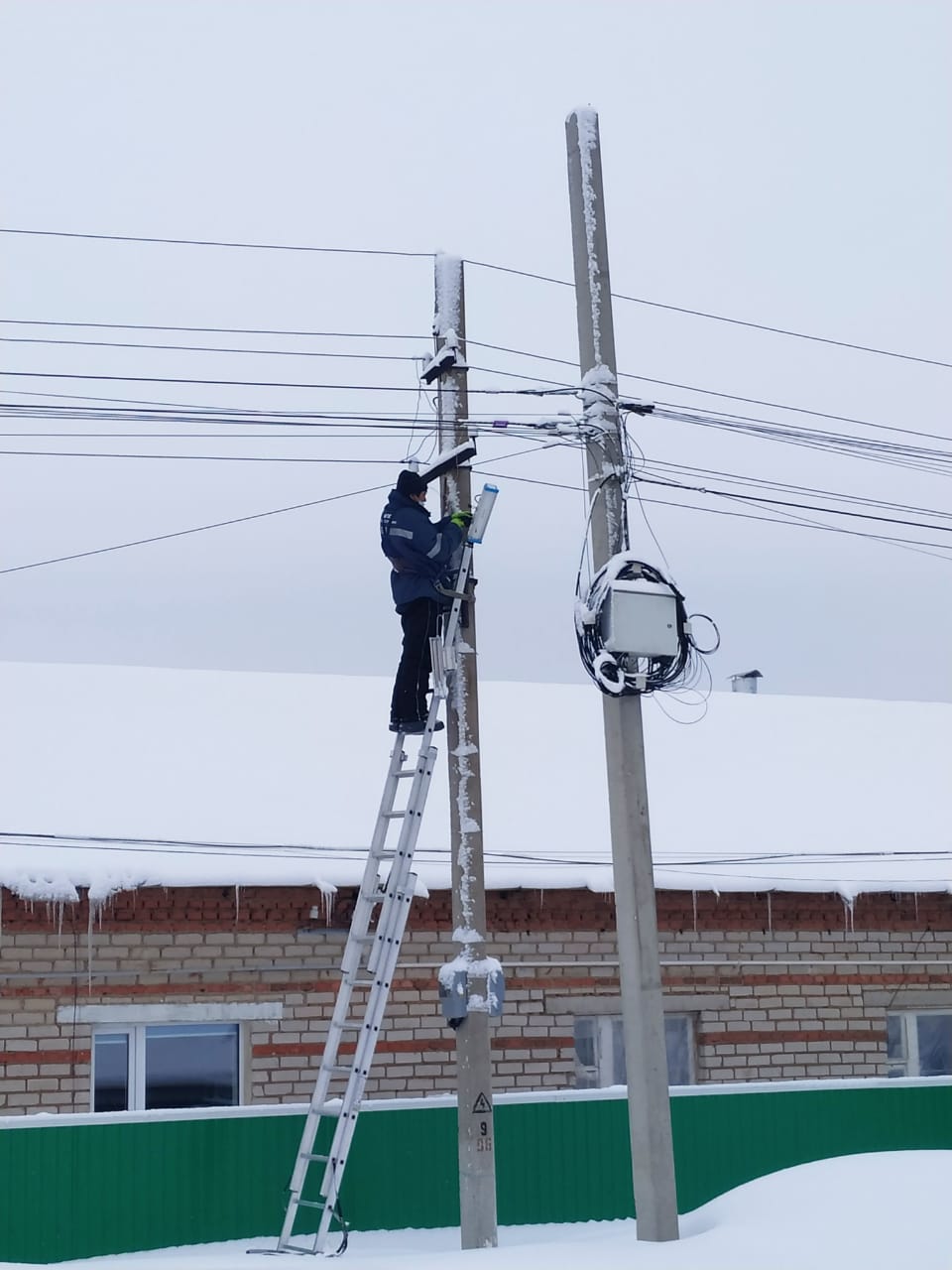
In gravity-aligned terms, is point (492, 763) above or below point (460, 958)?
above

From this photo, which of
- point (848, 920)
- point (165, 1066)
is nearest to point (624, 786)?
point (165, 1066)

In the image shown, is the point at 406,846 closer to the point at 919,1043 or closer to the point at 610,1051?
the point at 610,1051

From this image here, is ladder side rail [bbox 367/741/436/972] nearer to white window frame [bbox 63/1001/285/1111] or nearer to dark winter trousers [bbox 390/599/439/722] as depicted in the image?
dark winter trousers [bbox 390/599/439/722]

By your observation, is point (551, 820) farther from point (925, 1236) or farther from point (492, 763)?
point (925, 1236)

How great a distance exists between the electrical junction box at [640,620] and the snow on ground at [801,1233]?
2784mm

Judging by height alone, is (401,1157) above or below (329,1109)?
below

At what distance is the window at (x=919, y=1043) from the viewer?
14891 millimetres

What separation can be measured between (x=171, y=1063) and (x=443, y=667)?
4.93m

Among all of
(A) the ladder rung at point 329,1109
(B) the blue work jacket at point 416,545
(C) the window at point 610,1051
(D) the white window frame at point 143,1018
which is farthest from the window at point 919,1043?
(B) the blue work jacket at point 416,545

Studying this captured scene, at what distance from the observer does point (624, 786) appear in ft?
28.5

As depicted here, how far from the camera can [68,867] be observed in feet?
38.5

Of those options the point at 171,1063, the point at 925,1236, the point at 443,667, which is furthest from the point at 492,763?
the point at 925,1236

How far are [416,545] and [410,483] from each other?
1.32ft

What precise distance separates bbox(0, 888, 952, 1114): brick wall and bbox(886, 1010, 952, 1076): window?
301mm
